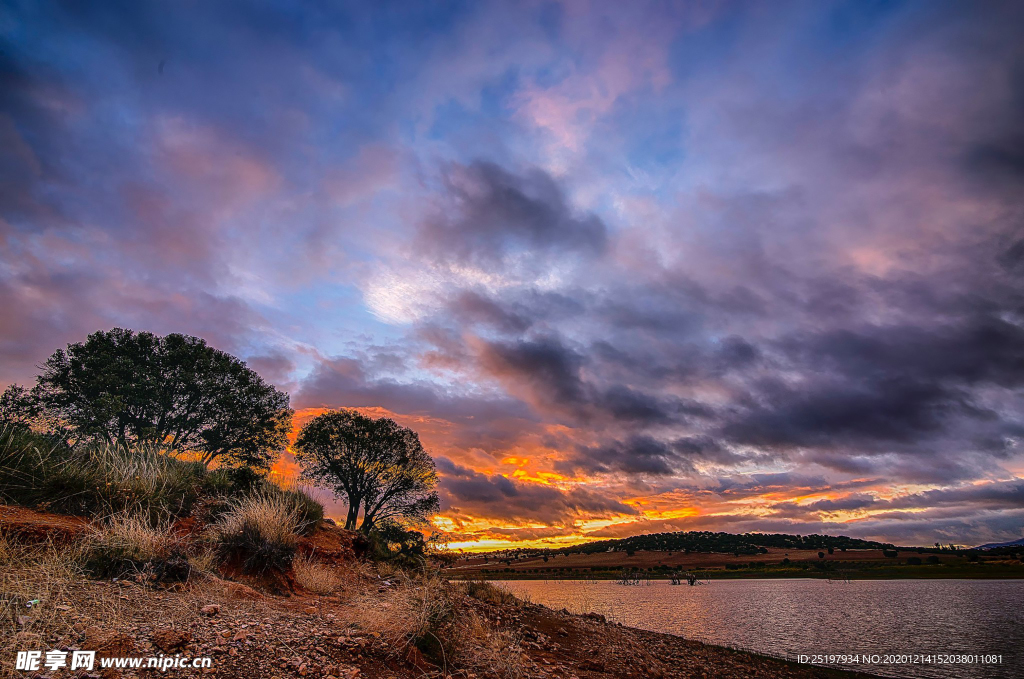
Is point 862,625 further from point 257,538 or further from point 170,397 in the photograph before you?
point 170,397

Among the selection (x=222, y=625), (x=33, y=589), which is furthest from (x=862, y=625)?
(x=33, y=589)

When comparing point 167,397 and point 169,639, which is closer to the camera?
point 169,639

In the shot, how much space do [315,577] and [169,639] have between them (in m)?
6.12

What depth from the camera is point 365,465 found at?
1437 inches

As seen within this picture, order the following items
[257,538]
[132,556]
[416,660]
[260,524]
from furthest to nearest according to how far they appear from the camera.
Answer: [260,524]
[257,538]
[132,556]
[416,660]

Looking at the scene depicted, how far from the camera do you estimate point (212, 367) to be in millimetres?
35250

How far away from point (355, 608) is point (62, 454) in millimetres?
9142

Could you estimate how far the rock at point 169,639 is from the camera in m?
5.17

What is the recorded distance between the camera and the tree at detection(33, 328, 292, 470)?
102 feet

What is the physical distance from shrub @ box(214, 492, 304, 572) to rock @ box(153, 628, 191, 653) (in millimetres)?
5075

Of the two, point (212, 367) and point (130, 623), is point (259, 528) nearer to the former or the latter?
point (130, 623)

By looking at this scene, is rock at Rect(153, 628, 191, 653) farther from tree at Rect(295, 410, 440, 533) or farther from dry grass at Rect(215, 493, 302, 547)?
tree at Rect(295, 410, 440, 533)

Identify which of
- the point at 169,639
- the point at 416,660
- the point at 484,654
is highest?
the point at 169,639

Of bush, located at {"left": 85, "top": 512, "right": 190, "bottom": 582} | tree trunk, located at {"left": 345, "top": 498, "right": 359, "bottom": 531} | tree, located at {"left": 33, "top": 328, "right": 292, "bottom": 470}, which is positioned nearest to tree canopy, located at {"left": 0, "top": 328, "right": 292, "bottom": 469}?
tree, located at {"left": 33, "top": 328, "right": 292, "bottom": 470}
